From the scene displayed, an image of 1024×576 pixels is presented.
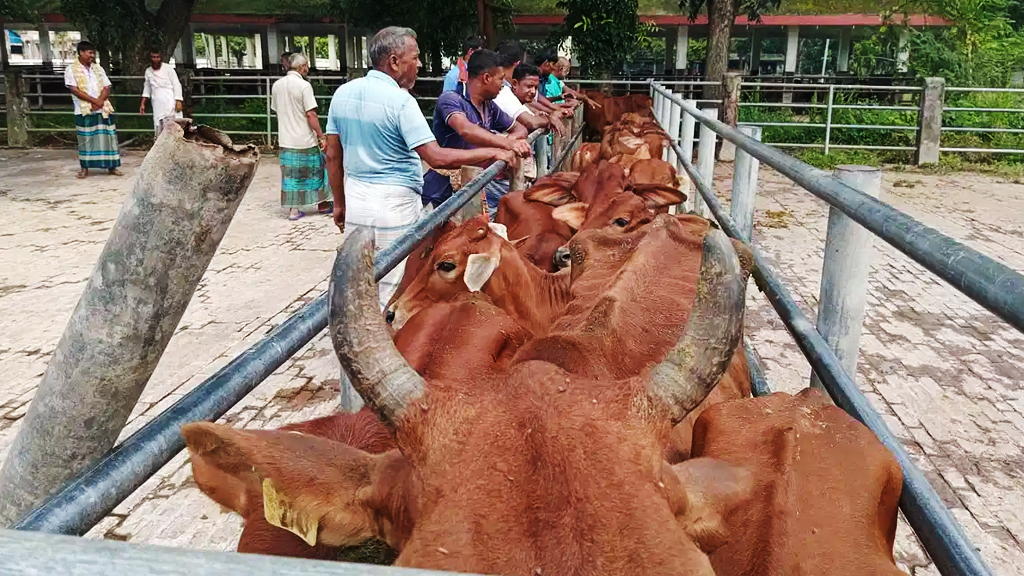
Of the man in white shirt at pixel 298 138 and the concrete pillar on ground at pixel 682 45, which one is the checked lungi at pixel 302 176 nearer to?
the man in white shirt at pixel 298 138

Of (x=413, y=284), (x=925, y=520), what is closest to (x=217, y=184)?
(x=925, y=520)

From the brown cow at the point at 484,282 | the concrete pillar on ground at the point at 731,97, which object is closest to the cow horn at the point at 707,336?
the brown cow at the point at 484,282

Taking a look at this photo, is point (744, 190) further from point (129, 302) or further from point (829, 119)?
point (829, 119)

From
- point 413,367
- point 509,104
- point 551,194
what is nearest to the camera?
point 413,367

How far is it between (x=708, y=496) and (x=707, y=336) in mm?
361

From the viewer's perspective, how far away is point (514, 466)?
1.65m

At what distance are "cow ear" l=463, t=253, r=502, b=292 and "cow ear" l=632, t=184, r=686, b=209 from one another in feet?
7.94

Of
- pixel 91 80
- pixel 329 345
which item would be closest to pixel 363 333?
pixel 329 345

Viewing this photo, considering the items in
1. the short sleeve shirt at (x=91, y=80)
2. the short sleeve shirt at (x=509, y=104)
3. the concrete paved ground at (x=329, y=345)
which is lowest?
the concrete paved ground at (x=329, y=345)

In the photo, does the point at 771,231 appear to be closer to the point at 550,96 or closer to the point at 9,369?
the point at 550,96

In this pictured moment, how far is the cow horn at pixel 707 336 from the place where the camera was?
5.79ft

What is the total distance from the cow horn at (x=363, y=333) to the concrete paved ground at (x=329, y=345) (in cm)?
245

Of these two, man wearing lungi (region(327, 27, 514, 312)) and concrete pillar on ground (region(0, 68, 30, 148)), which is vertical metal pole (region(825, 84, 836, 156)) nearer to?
man wearing lungi (region(327, 27, 514, 312))

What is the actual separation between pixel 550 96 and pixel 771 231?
3489 millimetres
